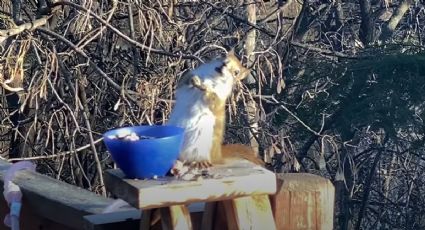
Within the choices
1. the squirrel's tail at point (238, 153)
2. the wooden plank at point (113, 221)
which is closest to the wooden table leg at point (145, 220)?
the wooden plank at point (113, 221)

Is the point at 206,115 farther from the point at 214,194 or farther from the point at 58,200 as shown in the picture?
the point at 58,200

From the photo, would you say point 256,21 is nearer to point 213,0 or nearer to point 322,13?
point 213,0

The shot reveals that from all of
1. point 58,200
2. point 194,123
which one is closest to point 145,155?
point 194,123

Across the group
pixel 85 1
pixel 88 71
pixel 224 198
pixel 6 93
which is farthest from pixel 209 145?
pixel 6 93

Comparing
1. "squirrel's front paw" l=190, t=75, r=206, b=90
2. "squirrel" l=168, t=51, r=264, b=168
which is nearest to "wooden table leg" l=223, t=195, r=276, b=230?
"squirrel" l=168, t=51, r=264, b=168

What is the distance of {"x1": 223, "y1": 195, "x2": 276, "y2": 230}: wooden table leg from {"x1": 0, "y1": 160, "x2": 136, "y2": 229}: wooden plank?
44 centimetres

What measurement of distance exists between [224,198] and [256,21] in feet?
12.2

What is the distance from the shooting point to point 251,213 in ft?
5.45

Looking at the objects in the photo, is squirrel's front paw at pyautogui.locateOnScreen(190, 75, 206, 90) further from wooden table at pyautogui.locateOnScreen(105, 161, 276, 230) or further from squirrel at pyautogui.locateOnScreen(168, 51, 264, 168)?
wooden table at pyautogui.locateOnScreen(105, 161, 276, 230)

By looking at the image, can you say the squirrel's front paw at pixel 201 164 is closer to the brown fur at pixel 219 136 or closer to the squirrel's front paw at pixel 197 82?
the brown fur at pixel 219 136

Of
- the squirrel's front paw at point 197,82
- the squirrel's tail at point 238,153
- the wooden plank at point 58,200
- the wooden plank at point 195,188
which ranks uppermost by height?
the squirrel's front paw at point 197,82

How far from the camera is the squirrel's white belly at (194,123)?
179 cm

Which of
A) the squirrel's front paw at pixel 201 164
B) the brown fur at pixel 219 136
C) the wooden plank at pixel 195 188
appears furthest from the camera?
the brown fur at pixel 219 136

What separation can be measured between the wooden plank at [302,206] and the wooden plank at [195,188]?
0.09 metres
